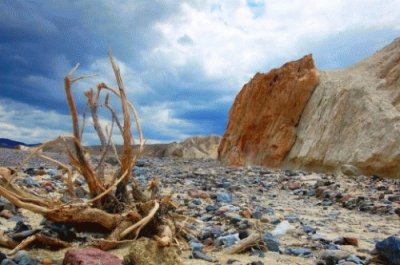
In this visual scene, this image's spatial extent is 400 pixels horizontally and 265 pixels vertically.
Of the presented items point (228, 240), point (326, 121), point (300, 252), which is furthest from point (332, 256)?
point (326, 121)

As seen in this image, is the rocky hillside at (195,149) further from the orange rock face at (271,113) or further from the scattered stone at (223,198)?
the scattered stone at (223,198)

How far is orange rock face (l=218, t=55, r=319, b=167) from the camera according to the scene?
17.1 metres

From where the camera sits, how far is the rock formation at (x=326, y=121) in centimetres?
1251

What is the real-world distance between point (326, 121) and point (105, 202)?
1218cm

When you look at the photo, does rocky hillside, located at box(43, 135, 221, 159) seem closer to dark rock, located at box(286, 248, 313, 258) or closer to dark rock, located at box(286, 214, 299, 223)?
dark rock, located at box(286, 214, 299, 223)

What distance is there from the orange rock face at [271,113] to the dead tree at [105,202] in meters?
13.4

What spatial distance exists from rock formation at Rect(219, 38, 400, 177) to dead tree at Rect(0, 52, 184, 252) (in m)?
9.60

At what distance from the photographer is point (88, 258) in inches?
107

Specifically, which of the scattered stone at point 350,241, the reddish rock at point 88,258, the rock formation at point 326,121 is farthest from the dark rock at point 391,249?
the rock formation at point 326,121

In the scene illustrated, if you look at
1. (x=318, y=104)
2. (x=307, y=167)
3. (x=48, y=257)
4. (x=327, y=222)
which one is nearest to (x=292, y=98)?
(x=318, y=104)

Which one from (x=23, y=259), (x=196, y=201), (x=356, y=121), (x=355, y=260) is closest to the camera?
(x=23, y=259)

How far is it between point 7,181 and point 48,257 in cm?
77

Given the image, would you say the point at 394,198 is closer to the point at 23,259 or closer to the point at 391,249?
the point at 391,249

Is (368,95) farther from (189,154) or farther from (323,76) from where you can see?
(189,154)
